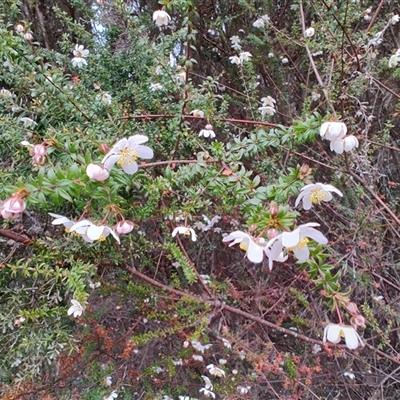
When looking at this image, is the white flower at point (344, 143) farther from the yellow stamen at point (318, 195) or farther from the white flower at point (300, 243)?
the white flower at point (300, 243)

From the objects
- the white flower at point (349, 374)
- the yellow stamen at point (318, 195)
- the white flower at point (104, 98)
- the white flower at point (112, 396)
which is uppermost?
the white flower at point (104, 98)

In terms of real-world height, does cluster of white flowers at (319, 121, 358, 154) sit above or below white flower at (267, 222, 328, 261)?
above

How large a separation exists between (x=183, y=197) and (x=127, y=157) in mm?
436

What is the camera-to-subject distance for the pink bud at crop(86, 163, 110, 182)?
2.65ft

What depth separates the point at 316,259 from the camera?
0.86m

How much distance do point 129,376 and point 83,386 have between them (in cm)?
24

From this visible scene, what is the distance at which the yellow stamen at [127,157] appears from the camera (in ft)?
Result: 2.98

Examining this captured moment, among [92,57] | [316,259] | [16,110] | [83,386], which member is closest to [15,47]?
[16,110]

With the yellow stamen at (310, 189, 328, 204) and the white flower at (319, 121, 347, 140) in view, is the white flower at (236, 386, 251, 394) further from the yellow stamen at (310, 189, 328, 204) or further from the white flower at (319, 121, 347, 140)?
the white flower at (319, 121, 347, 140)

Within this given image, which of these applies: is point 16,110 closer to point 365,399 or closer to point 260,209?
point 260,209

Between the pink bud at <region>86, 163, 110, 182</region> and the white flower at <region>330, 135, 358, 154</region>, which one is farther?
the white flower at <region>330, 135, 358, 154</region>

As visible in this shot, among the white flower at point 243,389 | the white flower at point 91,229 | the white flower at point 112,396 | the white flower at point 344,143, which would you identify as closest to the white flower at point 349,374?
the white flower at point 243,389

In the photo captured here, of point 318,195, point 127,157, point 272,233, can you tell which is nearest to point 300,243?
point 272,233

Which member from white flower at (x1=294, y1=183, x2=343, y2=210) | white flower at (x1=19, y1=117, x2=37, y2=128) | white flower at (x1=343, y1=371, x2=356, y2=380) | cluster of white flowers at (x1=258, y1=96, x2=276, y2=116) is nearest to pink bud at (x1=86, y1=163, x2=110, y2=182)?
white flower at (x1=294, y1=183, x2=343, y2=210)
